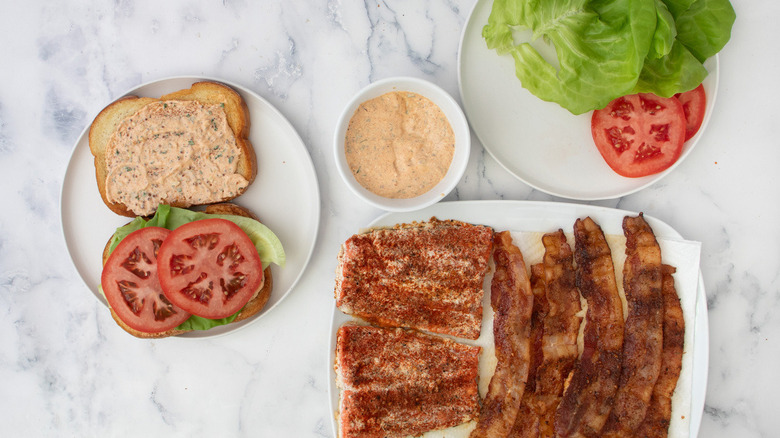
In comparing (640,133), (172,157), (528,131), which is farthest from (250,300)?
(640,133)

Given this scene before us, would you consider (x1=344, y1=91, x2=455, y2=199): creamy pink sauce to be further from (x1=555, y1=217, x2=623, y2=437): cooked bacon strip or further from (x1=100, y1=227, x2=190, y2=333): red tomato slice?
(x1=100, y1=227, x2=190, y2=333): red tomato slice

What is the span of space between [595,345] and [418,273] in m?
1.28

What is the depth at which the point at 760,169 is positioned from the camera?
3527 mm

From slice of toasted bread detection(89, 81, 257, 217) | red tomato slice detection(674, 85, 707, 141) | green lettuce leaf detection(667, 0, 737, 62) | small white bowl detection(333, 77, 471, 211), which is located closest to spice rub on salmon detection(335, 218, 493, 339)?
small white bowl detection(333, 77, 471, 211)

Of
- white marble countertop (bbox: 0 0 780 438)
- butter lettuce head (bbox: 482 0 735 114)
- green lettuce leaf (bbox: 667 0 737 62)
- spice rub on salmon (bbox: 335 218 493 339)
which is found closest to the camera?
butter lettuce head (bbox: 482 0 735 114)

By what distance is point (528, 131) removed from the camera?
338cm

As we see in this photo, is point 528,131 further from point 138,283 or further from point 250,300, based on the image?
point 138,283

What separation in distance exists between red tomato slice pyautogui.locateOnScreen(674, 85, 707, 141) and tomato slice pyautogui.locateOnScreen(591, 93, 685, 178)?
140 mm

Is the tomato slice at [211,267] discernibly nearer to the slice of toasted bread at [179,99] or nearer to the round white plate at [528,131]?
the slice of toasted bread at [179,99]

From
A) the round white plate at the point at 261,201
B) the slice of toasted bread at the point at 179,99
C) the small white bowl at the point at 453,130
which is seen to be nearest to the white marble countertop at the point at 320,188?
the round white plate at the point at 261,201

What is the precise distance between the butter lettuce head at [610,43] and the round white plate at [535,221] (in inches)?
29.1

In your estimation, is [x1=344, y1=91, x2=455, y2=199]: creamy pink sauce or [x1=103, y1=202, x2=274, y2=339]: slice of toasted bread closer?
[x1=344, y1=91, x2=455, y2=199]: creamy pink sauce

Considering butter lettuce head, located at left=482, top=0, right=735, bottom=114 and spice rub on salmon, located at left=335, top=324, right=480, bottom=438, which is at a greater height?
butter lettuce head, located at left=482, top=0, right=735, bottom=114

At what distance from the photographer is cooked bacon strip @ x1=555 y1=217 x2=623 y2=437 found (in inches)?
130
